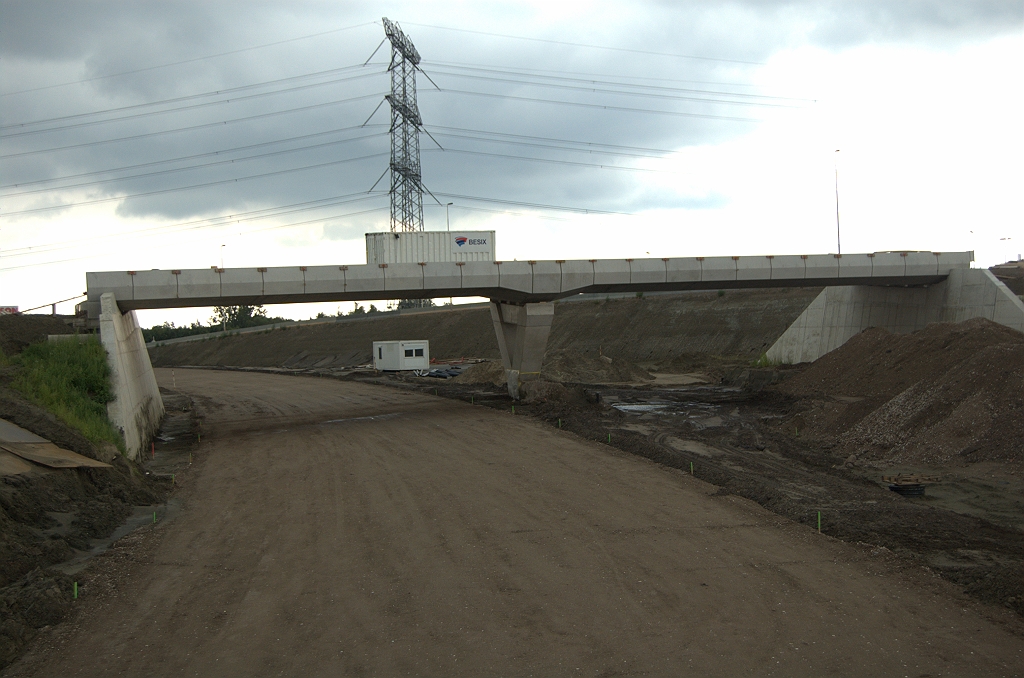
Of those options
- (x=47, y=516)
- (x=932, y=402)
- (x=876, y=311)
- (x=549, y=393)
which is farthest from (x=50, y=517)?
(x=876, y=311)

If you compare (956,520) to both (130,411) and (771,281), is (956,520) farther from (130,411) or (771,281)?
(771,281)

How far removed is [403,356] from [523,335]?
73.4ft

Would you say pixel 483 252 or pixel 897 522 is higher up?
pixel 483 252

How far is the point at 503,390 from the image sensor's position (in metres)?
39.4

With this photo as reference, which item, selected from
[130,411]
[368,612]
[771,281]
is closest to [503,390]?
[771,281]

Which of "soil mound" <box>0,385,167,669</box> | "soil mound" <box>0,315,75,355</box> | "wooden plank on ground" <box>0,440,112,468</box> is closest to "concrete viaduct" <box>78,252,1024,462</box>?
"soil mound" <box>0,315,75,355</box>

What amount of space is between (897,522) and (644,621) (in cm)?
601

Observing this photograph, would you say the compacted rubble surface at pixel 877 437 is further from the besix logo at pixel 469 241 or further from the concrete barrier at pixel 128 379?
the concrete barrier at pixel 128 379

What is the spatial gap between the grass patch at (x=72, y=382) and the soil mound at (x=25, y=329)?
4.38ft

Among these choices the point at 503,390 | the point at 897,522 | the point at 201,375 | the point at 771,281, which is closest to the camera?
the point at 897,522

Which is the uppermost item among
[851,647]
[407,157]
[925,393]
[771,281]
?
[407,157]

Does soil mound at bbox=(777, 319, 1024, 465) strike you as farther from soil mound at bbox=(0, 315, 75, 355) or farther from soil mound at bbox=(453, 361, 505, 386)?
soil mound at bbox=(0, 315, 75, 355)

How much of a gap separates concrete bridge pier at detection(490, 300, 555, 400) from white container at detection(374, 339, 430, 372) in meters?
19.0

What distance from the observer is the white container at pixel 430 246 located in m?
37.1
